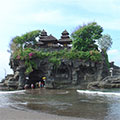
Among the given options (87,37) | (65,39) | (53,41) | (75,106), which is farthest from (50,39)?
(75,106)

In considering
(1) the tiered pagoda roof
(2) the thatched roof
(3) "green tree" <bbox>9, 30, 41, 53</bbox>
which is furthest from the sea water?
(1) the tiered pagoda roof

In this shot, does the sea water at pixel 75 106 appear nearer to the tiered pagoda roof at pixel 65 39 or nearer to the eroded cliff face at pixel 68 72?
the eroded cliff face at pixel 68 72

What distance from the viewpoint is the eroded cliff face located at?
34422mm

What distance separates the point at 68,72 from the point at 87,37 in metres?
8.21

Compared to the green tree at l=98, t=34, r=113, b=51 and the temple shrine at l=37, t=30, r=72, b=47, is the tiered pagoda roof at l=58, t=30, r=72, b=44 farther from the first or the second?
the green tree at l=98, t=34, r=113, b=51

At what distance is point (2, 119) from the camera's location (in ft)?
29.6

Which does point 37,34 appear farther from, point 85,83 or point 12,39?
point 85,83

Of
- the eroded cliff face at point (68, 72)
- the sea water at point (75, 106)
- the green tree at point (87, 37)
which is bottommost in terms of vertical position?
the sea water at point (75, 106)

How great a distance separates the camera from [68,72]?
36031mm

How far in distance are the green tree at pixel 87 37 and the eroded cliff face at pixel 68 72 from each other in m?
3.80

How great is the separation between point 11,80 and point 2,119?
29418mm

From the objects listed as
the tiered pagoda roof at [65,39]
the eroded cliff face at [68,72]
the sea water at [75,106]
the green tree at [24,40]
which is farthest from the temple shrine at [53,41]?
the sea water at [75,106]

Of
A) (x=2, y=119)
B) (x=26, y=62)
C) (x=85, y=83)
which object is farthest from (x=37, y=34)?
(x=2, y=119)

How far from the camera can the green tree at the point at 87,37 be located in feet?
121
